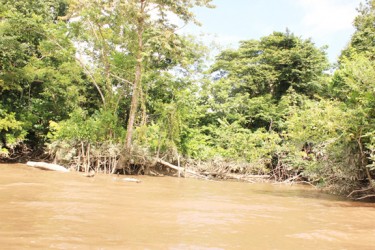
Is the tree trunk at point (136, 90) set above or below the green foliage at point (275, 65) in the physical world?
below

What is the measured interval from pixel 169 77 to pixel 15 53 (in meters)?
8.64

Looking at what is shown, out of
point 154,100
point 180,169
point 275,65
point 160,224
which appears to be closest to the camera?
point 160,224

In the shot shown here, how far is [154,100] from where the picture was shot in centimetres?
2183

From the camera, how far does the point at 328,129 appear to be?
11.2 metres

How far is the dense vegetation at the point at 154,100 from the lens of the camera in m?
14.1

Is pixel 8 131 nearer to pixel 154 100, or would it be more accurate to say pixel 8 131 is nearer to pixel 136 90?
pixel 136 90

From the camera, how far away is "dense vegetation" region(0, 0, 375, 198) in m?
14.1

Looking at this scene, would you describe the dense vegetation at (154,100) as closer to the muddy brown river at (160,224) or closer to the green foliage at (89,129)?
the green foliage at (89,129)

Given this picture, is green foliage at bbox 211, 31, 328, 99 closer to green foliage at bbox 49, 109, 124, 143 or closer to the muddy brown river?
green foliage at bbox 49, 109, 124, 143

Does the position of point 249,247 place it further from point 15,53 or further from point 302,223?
point 15,53

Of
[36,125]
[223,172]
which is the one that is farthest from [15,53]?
[223,172]

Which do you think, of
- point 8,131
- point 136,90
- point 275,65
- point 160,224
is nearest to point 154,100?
point 136,90

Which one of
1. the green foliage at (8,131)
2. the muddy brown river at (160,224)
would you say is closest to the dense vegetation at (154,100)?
the green foliage at (8,131)

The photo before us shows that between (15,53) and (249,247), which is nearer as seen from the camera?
(249,247)
